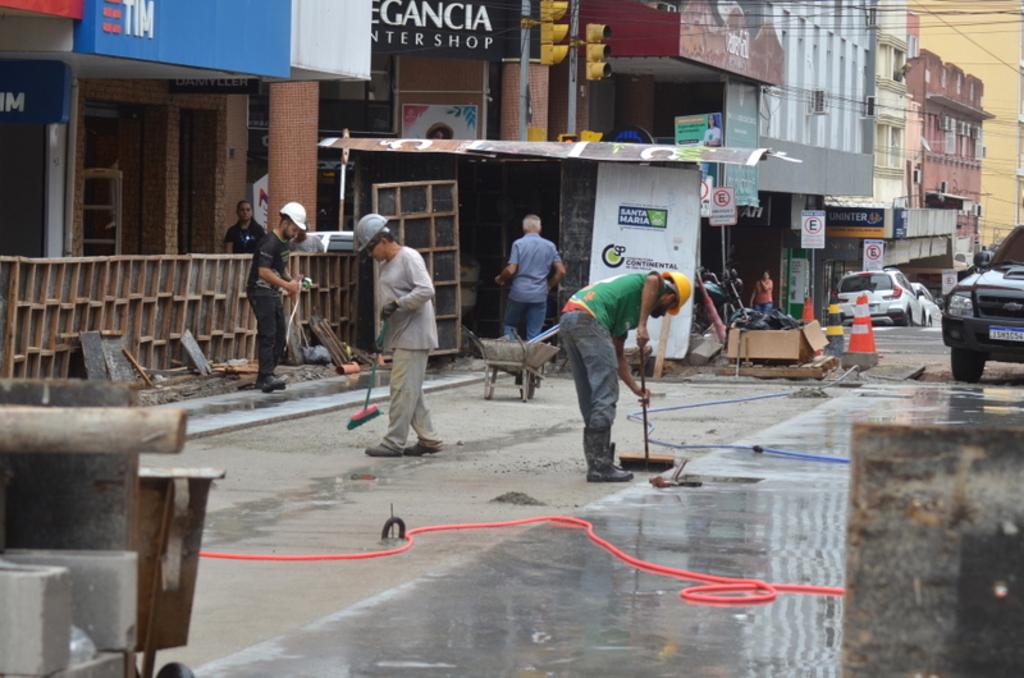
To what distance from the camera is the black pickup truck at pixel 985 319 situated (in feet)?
62.2

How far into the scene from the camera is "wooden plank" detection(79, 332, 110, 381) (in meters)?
14.8

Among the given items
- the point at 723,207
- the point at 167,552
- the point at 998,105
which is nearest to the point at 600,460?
the point at 167,552

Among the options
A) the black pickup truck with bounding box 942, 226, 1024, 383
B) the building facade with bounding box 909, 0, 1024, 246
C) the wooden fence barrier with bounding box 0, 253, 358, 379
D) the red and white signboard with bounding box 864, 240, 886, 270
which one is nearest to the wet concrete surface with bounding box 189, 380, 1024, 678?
the wooden fence barrier with bounding box 0, 253, 358, 379

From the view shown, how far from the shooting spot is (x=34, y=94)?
1554cm

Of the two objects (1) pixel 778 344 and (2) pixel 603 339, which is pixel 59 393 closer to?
(2) pixel 603 339

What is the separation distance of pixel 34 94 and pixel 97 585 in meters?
12.3

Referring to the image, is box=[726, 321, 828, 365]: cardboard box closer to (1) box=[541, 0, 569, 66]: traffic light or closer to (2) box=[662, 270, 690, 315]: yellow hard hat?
(1) box=[541, 0, 569, 66]: traffic light

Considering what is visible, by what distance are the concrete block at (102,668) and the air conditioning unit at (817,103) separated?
49337mm

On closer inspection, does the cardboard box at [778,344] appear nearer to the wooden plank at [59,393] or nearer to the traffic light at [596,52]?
the traffic light at [596,52]

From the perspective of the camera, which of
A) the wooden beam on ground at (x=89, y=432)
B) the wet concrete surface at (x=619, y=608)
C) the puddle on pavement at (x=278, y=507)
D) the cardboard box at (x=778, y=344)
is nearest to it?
the wooden beam on ground at (x=89, y=432)

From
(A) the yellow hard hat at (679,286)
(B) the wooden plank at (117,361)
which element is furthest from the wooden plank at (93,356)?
(A) the yellow hard hat at (679,286)

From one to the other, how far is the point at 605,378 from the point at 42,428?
7.60 m

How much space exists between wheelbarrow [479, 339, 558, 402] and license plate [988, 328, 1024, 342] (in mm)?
5594

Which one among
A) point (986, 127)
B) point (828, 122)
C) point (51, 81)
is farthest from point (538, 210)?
point (986, 127)
